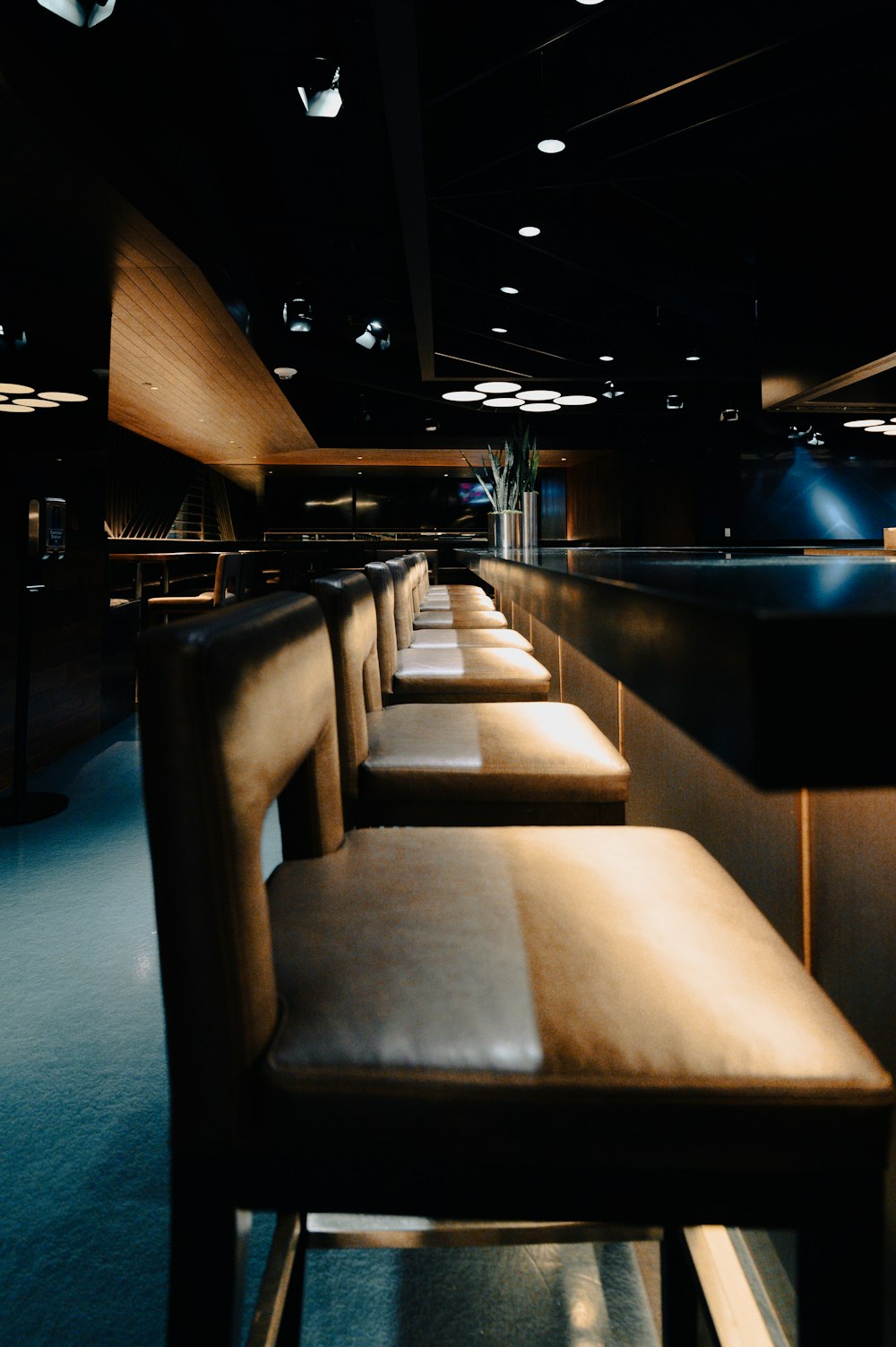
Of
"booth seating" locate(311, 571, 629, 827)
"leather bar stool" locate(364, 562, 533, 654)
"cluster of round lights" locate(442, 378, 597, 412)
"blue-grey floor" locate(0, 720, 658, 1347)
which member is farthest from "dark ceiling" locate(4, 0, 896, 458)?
"blue-grey floor" locate(0, 720, 658, 1347)

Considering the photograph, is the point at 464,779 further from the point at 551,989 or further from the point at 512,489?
the point at 512,489

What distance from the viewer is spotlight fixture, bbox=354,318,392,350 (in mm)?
7492

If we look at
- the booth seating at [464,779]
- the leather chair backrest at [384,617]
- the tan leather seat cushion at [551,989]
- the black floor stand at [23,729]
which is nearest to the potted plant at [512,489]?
the leather chair backrest at [384,617]

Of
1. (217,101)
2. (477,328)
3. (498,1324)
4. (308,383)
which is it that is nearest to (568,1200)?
(498,1324)

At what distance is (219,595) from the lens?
5.80 m

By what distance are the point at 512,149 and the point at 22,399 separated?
2.59 metres

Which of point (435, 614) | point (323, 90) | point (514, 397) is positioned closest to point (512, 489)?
point (435, 614)

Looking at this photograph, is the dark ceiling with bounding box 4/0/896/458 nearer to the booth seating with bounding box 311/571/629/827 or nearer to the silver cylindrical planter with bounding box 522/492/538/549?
the silver cylindrical planter with bounding box 522/492/538/549

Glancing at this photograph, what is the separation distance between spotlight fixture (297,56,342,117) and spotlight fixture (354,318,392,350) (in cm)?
368

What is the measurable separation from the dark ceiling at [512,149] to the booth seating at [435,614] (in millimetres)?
1859

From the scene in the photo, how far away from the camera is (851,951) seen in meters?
0.82

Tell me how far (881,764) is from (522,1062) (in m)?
0.30

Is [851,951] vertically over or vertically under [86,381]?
under

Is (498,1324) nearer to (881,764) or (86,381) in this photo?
(881,764)
